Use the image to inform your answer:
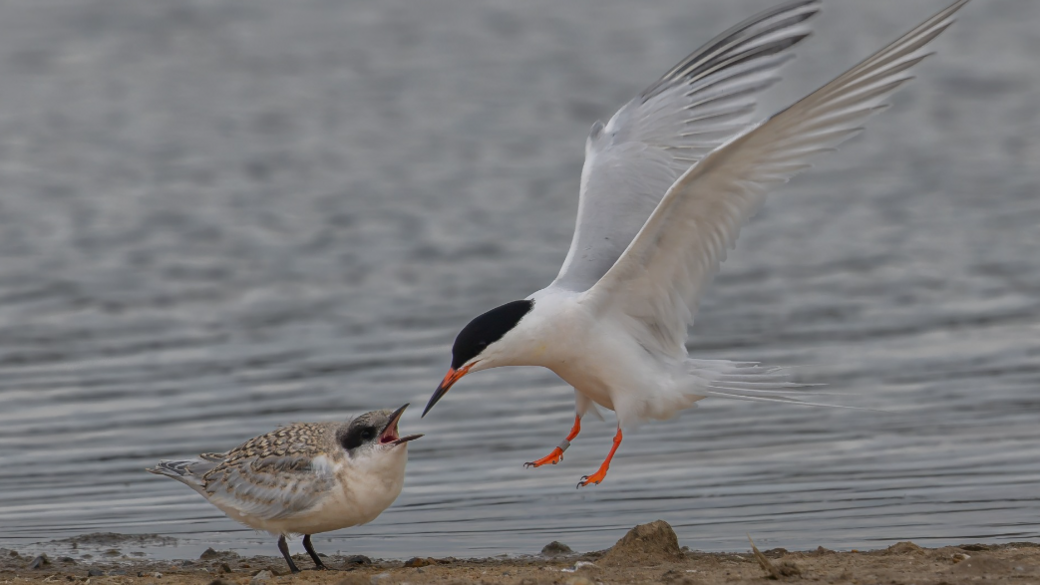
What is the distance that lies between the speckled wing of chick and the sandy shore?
1.00 feet

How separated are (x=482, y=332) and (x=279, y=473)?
3.78 feet

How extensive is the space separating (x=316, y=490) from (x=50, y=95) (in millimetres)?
15539

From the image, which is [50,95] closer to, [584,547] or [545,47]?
[545,47]

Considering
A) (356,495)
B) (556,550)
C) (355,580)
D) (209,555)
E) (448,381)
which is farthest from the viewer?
(209,555)

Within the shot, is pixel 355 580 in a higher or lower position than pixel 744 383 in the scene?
lower

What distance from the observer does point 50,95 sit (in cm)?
2069

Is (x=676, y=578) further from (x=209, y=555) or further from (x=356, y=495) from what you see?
(x=209, y=555)

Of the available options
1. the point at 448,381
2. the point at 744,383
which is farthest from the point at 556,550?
the point at 744,383

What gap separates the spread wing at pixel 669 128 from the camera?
8.34 meters

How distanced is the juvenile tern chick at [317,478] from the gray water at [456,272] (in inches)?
27.2

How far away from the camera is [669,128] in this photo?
9250 millimetres

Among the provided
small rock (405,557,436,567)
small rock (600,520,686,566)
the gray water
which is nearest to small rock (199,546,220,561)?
the gray water

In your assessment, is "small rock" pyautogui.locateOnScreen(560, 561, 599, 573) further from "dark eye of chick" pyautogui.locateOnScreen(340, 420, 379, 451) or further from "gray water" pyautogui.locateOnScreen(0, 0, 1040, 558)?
"dark eye of chick" pyautogui.locateOnScreen(340, 420, 379, 451)

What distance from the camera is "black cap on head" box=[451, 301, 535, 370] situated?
708 centimetres
